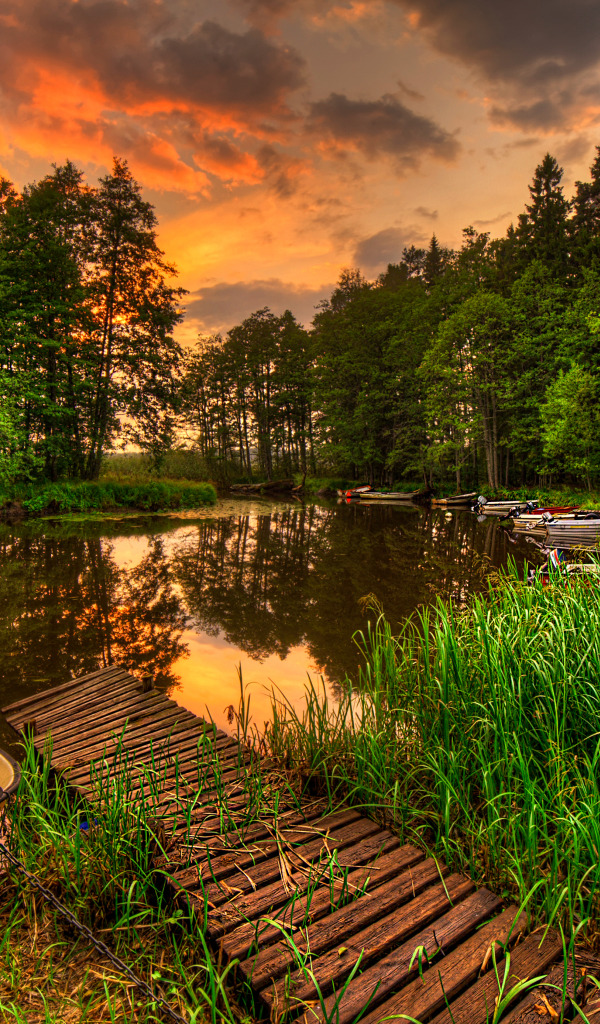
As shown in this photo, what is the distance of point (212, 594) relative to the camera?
914cm

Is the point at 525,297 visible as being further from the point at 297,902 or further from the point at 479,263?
the point at 297,902

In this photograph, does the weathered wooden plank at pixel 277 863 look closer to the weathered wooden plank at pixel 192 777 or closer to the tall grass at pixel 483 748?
the tall grass at pixel 483 748

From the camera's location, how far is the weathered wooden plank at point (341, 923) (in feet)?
5.42

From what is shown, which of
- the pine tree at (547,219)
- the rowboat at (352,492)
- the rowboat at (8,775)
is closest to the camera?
the rowboat at (8,775)

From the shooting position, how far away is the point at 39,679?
515cm

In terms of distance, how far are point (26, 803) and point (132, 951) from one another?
3.59ft

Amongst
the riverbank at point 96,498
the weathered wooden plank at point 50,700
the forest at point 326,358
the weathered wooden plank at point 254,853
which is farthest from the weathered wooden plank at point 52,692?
the riverbank at point 96,498

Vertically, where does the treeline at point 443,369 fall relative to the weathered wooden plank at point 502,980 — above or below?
above

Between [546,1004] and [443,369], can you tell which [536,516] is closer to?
[443,369]

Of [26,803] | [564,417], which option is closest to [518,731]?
[26,803]

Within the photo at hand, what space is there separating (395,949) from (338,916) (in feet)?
0.74

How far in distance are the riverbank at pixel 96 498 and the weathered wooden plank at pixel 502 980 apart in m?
18.8

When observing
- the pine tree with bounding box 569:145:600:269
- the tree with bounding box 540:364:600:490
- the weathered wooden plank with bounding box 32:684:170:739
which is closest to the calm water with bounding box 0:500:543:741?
the weathered wooden plank with bounding box 32:684:170:739

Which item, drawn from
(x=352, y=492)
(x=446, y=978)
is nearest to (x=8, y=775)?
(x=446, y=978)
